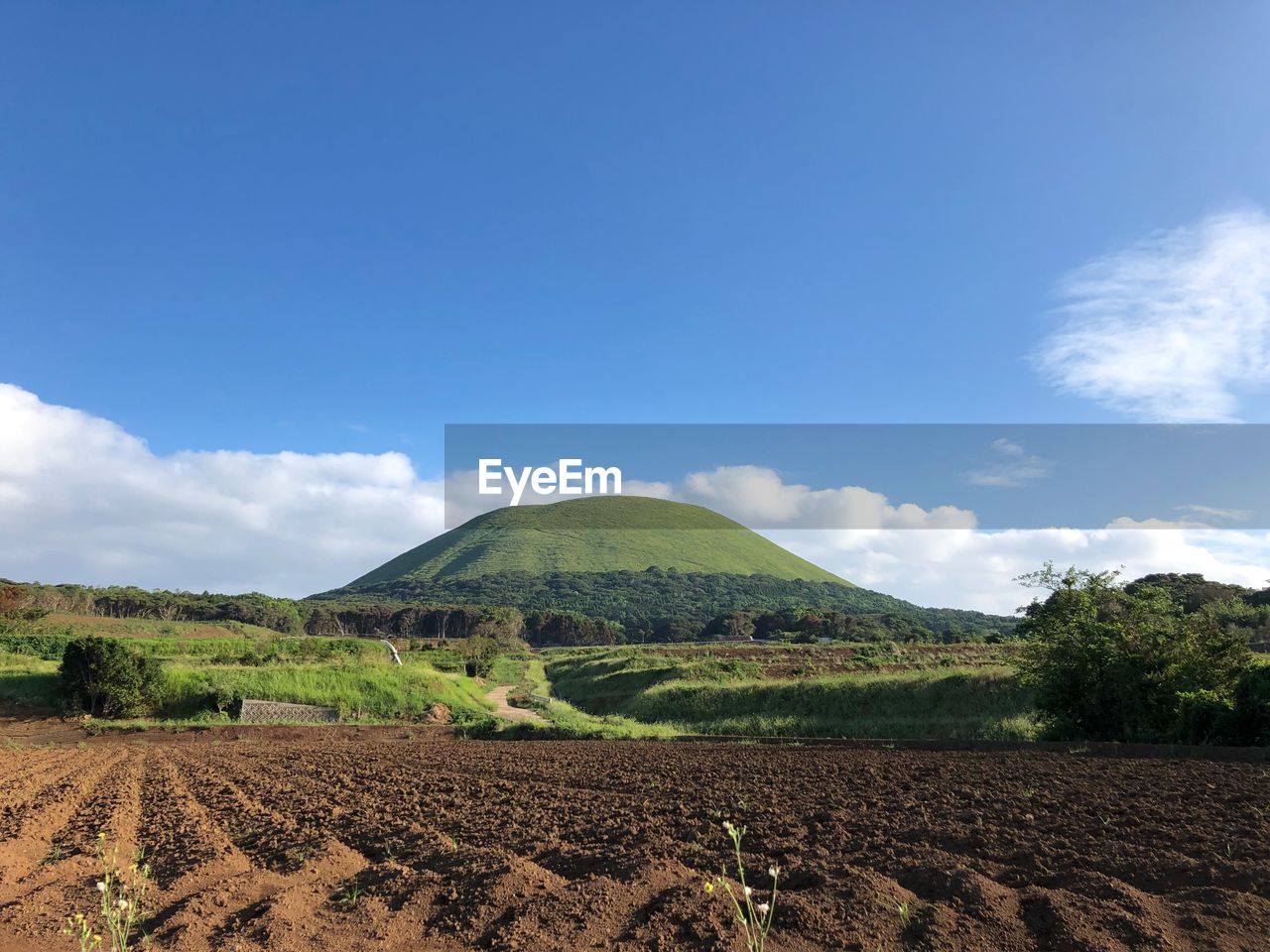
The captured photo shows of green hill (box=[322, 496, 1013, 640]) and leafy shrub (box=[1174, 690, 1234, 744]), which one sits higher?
green hill (box=[322, 496, 1013, 640])

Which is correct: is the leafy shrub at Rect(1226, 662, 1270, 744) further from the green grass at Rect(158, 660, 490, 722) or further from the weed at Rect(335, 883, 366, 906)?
the green grass at Rect(158, 660, 490, 722)

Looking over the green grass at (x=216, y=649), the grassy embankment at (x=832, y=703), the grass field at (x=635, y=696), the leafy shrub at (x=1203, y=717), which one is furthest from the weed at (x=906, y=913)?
the green grass at (x=216, y=649)

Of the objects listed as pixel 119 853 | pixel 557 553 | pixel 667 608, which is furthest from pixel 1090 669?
pixel 557 553

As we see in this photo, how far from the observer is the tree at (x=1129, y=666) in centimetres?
1841

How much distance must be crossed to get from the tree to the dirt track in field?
6.17 meters

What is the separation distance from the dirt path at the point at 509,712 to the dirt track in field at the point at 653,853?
14727mm

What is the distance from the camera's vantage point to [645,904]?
18.7 ft

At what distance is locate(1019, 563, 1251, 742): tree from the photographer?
18.4 m

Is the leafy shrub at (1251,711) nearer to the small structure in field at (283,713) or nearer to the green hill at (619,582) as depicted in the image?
the small structure in field at (283,713)

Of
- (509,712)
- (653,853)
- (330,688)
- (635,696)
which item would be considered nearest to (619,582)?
(635,696)

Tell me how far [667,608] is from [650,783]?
13756 cm

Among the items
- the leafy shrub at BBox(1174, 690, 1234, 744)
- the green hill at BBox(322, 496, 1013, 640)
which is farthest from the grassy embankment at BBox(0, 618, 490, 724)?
the green hill at BBox(322, 496, 1013, 640)

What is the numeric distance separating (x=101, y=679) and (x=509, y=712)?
1533 centimetres

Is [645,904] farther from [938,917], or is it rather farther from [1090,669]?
[1090,669]
